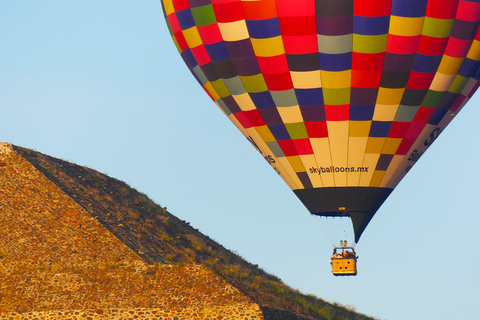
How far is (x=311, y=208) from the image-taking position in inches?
1826

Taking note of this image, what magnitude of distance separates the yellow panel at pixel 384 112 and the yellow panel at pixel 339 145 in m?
1.33

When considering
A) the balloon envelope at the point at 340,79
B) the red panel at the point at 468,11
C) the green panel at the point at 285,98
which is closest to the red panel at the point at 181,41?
the balloon envelope at the point at 340,79

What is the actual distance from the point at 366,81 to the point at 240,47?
18.1ft

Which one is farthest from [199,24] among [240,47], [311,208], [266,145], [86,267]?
[86,267]

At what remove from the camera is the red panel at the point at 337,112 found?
4509 cm

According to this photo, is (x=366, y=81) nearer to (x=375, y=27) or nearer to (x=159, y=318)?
(x=375, y=27)

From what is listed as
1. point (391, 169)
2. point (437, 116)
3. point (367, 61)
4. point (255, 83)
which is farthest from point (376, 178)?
point (255, 83)

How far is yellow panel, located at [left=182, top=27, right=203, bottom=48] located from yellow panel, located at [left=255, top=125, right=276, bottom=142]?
4.61 m

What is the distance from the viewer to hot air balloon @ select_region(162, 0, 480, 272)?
43656 millimetres

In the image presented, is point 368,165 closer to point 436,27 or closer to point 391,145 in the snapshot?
point 391,145

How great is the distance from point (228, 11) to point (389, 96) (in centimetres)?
768

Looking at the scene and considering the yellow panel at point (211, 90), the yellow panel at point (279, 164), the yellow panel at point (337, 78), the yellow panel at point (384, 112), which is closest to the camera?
the yellow panel at point (337, 78)

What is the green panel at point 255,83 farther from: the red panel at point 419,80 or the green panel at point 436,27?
the green panel at point 436,27

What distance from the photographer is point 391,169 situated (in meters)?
46.1
